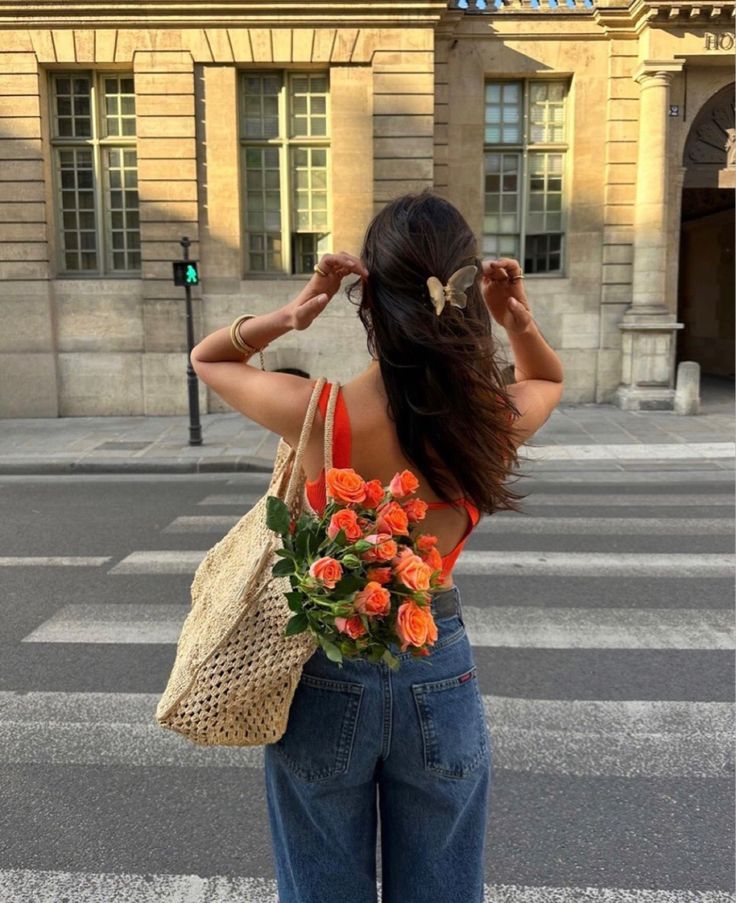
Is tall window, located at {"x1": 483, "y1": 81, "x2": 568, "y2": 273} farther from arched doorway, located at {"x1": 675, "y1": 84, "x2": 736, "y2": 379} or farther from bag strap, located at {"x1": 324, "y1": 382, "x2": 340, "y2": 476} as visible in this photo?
bag strap, located at {"x1": 324, "y1": 382, "x2": 340, "y2": 476}

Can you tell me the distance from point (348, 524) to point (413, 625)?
0.72 feet

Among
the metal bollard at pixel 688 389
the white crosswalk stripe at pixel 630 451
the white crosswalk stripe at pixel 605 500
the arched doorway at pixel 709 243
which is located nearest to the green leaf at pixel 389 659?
the white crosswalk stripe at pixel 605 500

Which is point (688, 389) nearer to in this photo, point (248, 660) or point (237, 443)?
point (237, 443)

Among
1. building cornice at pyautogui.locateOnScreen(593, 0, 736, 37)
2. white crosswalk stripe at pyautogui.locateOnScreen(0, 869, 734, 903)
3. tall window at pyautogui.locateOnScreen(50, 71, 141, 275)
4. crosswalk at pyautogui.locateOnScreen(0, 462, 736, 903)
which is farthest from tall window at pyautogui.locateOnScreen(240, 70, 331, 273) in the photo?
white crosswalk stripe at pyautogui.locateOnScreen(0, 869, 734, 903)

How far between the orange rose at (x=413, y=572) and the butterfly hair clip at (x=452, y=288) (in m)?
0.47

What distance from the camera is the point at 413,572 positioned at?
1.50m

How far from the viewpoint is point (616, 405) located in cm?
1666

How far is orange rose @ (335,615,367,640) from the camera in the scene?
1493 millimetres

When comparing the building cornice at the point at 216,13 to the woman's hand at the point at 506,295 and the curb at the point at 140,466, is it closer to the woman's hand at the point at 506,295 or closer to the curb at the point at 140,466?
the curb at the point at 140,466

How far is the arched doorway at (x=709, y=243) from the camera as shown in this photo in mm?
16641

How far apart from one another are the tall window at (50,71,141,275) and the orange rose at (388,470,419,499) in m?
15.9

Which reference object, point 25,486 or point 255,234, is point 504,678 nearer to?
point 25,486

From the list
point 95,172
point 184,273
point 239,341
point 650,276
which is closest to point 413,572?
point 239,341

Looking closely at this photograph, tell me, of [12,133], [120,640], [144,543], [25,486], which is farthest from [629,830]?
[12,133]
